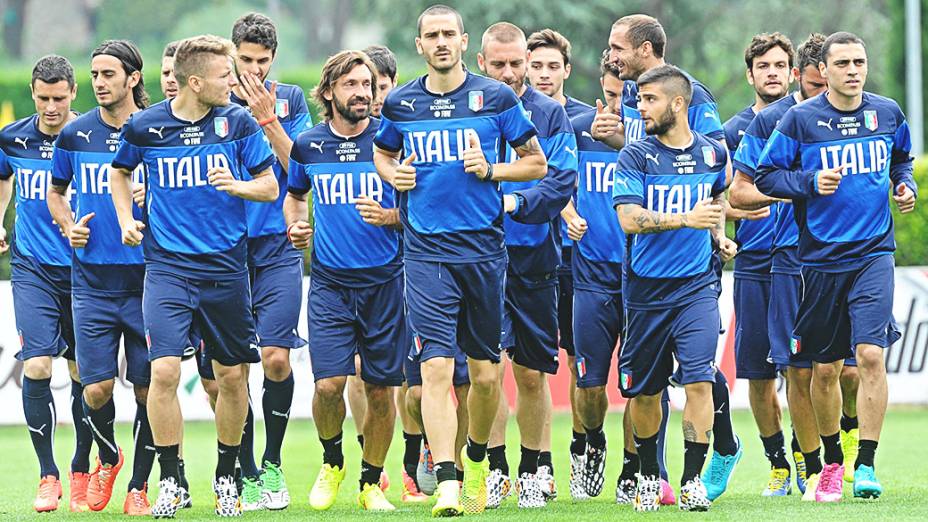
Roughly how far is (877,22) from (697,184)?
99.7 ft

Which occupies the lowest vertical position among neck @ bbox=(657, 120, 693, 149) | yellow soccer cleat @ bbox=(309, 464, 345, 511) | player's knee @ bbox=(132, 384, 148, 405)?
yellow soccer cleat @ bbox=(309, 464, 345, 511)

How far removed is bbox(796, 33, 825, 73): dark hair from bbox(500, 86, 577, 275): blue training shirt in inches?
66.0

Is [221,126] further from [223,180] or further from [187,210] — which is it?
[187,210]

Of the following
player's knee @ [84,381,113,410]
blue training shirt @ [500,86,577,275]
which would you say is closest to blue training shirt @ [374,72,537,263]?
blue training shirt @ [500,86,577,275]

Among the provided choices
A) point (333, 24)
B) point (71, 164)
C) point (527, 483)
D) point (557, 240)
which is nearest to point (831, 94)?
point (557, 240)

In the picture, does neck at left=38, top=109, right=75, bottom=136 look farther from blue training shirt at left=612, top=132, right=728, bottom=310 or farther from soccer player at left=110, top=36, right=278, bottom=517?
blue training shirt at left=612, top=132, right=728, bottom=310

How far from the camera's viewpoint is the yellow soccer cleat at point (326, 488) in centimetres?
1055

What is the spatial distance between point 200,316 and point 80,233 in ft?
3.45

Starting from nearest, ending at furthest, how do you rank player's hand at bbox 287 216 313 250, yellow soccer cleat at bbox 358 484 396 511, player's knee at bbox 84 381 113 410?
player's hand at bbox 287 216 313 250, yellow soccer cleat at bbox 358 484 396 511, player's knee at bbox 84 381 113 410

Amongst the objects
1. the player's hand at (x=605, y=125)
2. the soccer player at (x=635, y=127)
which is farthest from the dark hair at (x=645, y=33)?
the player's hand at (x=605, y=125)

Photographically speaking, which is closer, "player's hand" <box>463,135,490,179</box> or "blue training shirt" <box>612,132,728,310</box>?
"player's hand" <box>463,135,490,179</box>

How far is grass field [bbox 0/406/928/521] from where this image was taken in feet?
32.0

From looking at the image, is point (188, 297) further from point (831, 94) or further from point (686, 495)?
point (831, 94)

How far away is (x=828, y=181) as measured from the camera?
9.95 meters
